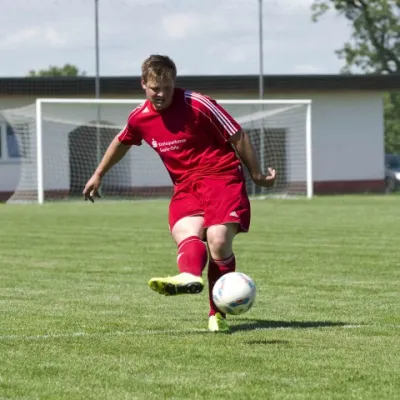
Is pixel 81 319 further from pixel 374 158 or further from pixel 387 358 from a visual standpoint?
pixel 374 158

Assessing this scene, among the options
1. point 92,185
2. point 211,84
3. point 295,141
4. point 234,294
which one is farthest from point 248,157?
point 211,84

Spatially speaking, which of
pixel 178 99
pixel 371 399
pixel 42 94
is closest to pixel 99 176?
pixel 178 99

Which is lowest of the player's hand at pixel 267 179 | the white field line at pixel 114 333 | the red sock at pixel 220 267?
the white field line at pixel 114 333

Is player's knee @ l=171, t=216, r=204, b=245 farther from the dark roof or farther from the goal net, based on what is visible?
the dark roof

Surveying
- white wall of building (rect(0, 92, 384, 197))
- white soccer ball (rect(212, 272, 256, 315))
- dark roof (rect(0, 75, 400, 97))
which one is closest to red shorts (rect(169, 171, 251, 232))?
white soccer ball (rect(212, 272, 256, 315))

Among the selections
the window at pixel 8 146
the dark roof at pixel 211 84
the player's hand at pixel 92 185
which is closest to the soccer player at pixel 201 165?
the player's hand at pixel 92 185

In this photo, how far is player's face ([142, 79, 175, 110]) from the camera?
25.6 feet

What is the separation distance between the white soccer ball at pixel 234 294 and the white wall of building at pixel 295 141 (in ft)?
93.4

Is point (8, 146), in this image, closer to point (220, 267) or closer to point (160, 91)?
point (220, 267)

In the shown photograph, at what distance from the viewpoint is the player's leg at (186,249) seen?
7.49m

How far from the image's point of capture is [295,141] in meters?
39.3

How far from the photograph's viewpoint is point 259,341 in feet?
24.5

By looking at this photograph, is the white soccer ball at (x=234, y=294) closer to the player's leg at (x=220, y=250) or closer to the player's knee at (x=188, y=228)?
the player's leg at (x=220, y=250)

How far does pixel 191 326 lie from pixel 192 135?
4.47 ft
